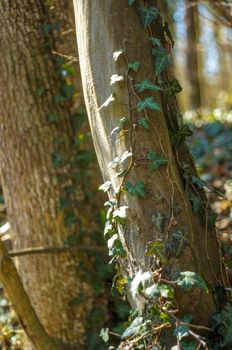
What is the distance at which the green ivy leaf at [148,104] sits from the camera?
2721 millimetres

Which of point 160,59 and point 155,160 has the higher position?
point 160,59

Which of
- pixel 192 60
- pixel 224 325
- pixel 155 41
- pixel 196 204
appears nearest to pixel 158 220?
pixel 196 204

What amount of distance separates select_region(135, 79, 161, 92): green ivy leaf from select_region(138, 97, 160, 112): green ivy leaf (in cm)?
6

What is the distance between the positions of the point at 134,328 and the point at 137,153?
35.9 inches

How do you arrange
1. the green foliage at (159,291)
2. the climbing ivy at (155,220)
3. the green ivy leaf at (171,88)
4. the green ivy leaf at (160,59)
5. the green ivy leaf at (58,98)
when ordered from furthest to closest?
the green ivy leaf at (58,98), the green ivy leaf at (171,88), the green ivy leaf at (160,59), the climbing ivy at (155,220), the green foliage at (159,291)

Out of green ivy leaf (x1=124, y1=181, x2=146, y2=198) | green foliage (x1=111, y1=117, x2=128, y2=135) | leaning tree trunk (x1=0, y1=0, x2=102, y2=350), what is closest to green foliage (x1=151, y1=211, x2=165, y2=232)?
green ivy leaf (x1=124, y1=181, x2=146, y2=198)

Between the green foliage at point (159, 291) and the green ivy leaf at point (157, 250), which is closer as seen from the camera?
the green foliage at point (159, 291)

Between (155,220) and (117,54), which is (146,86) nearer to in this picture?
(117,54)

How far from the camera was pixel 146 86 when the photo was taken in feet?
9.02

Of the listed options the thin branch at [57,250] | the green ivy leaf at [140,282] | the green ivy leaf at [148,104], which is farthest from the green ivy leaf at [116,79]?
the thin branch at [57,250]

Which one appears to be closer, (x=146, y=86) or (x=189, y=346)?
(x=189, y=346)

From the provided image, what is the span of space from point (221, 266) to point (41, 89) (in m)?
2.27

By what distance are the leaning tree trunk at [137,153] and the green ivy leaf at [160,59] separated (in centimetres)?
2

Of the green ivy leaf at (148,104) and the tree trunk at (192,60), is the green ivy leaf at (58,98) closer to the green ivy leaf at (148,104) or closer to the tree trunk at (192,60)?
the green ivy leaf at (148,104)
